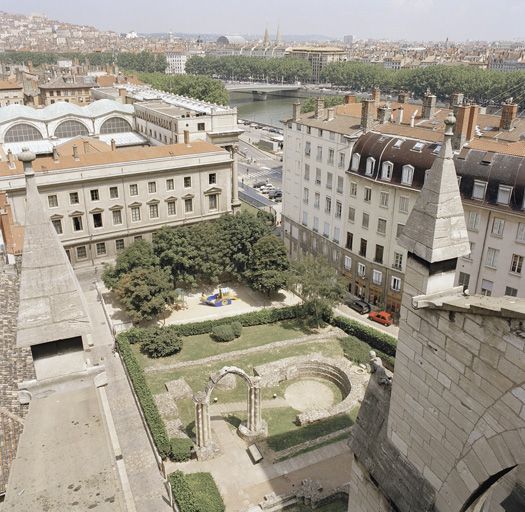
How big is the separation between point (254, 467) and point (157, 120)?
186 ft

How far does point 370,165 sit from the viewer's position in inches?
1679

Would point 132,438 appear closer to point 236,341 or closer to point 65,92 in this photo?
point 236,341

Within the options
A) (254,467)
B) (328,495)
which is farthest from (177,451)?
(328,495)

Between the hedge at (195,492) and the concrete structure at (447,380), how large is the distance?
13.1m

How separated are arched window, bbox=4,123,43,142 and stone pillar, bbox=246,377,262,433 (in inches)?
2389

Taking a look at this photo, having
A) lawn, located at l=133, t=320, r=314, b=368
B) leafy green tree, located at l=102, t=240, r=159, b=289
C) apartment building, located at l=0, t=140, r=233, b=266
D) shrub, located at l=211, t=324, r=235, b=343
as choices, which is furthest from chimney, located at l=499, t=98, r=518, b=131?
leafy green tree, located at l=102, t=240, r=159, b=289

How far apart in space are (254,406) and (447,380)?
19.5m

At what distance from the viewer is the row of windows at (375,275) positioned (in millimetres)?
43100

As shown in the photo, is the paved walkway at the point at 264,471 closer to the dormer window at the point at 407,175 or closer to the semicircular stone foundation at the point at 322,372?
the semicircular stone foundation at the point at 322,372

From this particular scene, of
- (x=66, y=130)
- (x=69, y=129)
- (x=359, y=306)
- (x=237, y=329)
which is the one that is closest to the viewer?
(x=237, y=329)

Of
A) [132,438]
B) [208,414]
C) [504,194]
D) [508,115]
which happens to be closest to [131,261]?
[132,438]

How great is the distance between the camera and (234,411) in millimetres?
31781

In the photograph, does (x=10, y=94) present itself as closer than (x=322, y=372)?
No

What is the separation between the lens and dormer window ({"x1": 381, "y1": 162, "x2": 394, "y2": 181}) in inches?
1617
